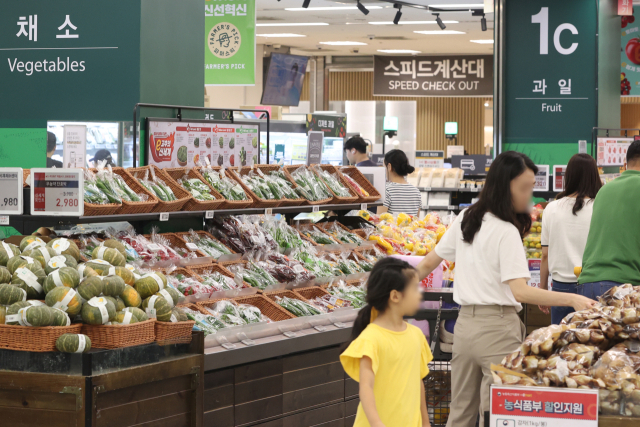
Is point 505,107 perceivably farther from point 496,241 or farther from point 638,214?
point 496,241

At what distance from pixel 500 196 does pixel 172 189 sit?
206 centimetres

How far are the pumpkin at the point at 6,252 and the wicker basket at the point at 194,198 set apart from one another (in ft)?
4.01

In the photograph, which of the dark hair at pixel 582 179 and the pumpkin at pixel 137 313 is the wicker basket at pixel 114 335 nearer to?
the pumpkin at pixel 137 313

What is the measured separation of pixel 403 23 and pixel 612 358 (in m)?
14.8

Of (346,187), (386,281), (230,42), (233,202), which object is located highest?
(230,42)

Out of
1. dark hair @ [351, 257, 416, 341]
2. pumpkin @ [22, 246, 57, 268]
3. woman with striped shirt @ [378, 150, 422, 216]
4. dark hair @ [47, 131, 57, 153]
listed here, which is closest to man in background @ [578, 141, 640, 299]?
dark hair @ [351, 257, 416, 341]

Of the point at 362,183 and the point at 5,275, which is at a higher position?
the point at 362,183

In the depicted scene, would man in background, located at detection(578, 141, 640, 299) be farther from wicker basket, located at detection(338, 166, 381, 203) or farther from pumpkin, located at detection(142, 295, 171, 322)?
pumpkin, located at detection(142, 295, 171, 322)

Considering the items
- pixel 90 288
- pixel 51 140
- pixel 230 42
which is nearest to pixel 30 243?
pixel 90 288

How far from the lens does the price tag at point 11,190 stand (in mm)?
3783

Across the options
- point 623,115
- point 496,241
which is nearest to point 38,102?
point 496,241

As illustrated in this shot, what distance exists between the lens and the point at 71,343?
2.94m

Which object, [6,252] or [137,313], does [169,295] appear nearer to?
[137,313]

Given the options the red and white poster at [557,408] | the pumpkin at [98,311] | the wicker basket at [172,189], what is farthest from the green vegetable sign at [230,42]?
the red and white poster at [557,408]
